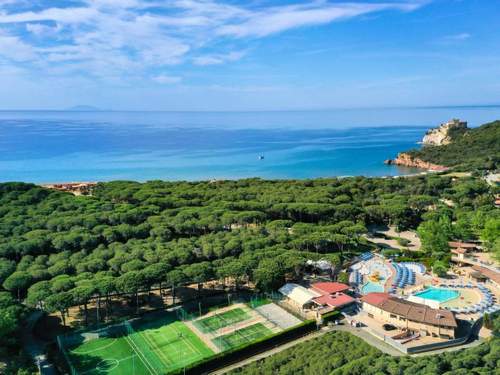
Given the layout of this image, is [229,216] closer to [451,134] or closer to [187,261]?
[187,261]

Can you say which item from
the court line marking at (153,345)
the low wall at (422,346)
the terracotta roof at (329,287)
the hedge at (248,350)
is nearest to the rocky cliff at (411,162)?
the terracotta roof at (329,287)

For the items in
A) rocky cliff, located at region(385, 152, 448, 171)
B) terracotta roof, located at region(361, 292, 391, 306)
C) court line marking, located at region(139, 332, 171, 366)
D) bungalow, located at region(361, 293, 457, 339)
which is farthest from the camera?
rocky cliff, located at region(385, 152, 448, 171)

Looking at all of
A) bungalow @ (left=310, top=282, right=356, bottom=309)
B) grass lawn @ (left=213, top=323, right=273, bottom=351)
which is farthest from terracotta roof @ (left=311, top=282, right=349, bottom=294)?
grass lawn @ (left=213, top=323, right=273, bottom=351)

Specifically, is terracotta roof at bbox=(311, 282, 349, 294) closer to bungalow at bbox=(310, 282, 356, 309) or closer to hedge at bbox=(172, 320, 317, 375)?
bungalow at bbox=(310, 282, 356, 309)

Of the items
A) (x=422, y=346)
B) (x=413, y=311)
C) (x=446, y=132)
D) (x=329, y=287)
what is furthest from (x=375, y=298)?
(x=446, y=132)

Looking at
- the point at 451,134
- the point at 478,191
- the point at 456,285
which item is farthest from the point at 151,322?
the point at 451,134

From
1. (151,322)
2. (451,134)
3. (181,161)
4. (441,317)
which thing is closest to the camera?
(441,317)
